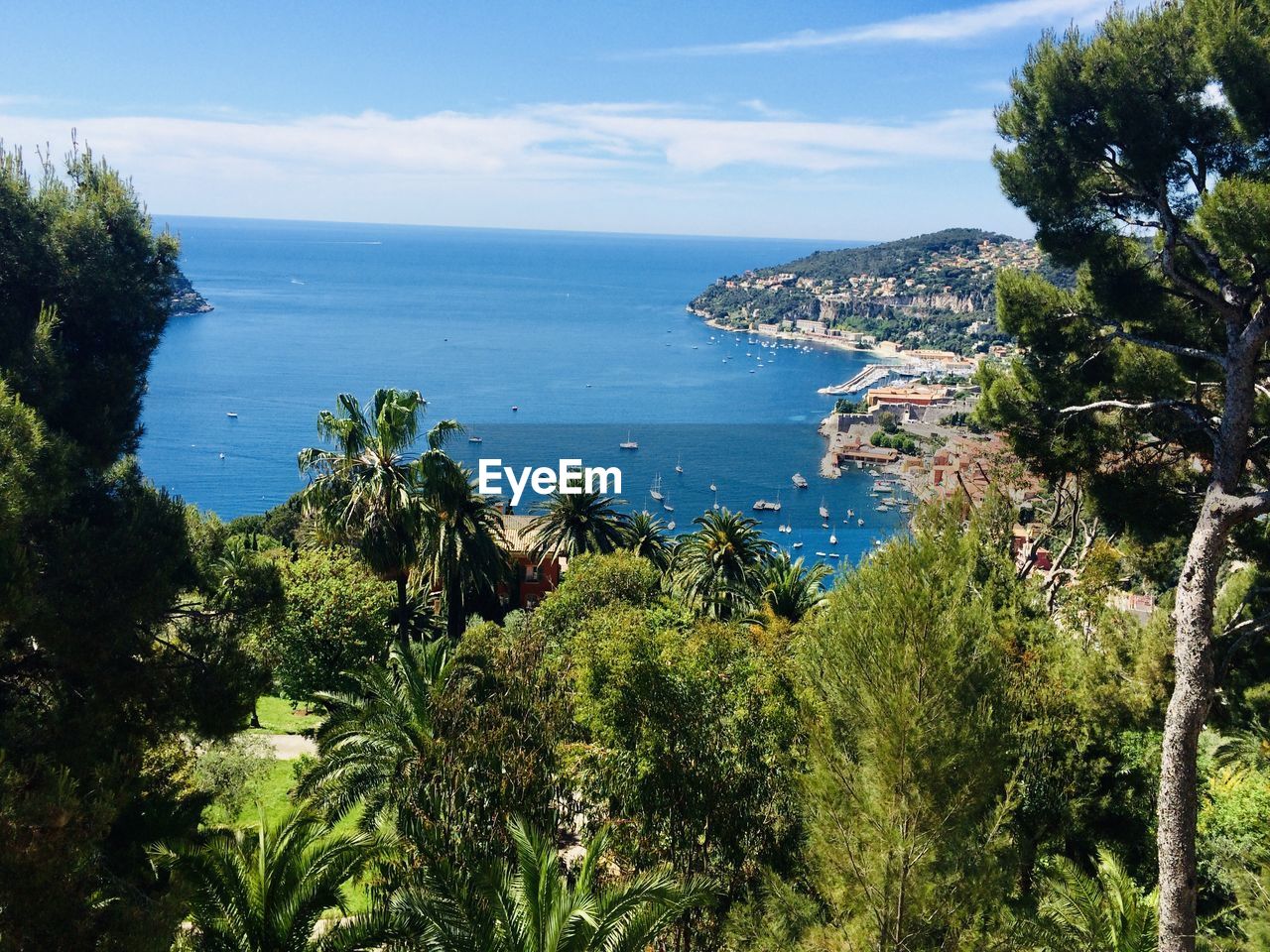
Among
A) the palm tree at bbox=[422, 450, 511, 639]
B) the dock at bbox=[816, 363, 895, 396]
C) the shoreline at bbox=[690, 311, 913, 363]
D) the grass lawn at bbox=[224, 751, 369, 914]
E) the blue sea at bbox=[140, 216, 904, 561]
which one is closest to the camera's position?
the grass lawn at bbox=[224, 751, 369, 914]

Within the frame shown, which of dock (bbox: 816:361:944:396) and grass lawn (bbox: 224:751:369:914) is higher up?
dock (bbox: 816:361:944:396)

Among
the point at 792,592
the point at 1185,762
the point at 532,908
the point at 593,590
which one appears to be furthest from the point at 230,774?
the point at 1185,762

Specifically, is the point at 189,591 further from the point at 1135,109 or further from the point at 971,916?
the point at 1135,109

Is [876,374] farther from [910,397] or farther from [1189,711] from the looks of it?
[1189,711]

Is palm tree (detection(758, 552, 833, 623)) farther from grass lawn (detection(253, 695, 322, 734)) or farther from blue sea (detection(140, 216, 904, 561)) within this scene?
blue sea (detection(140, 216, 904, 561))

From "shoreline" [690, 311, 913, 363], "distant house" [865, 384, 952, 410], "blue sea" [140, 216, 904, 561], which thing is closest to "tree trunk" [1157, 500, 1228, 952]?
"blue sea" [140, 216, 904, 561]

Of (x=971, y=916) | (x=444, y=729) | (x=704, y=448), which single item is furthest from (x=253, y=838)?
(x=704, y=448)
